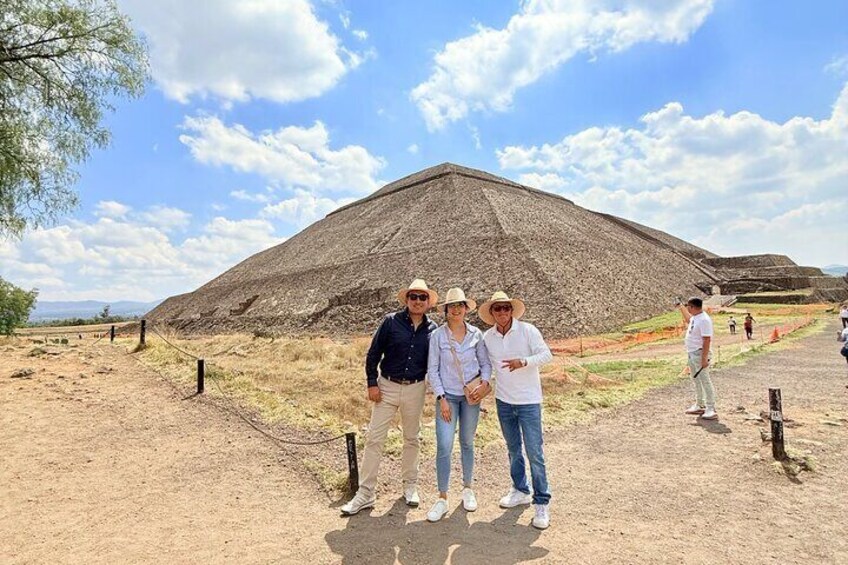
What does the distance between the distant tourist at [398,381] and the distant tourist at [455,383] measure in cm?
18

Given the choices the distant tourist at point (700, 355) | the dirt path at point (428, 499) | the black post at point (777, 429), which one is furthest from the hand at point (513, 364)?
the distant tourist at point (700, 355)

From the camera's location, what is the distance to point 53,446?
695 cm

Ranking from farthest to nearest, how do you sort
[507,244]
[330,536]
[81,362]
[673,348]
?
[507,244]
[673,348]
[81,362]
[330,536]

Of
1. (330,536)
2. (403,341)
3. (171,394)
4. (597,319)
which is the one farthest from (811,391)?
(597,319)

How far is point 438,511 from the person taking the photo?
4.39 m

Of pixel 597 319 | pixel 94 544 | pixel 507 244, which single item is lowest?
pixel 94 544

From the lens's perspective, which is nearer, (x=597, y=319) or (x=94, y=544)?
(x=94, y=544)

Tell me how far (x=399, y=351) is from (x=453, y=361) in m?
0.58

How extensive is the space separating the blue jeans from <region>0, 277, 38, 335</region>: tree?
131 feet

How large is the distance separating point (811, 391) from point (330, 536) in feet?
33.1

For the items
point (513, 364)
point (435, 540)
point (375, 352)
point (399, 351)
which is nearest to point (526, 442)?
point (513, 364)

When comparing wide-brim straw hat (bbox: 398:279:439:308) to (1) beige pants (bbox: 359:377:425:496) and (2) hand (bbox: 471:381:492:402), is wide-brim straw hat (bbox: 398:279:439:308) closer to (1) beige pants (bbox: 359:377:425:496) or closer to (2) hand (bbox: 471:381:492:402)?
(1) beige pants (bbox: 359:377:425:496)

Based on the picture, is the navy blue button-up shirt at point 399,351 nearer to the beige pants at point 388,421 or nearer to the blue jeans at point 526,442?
the beige pants at point 388,421

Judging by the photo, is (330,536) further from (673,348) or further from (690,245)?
(690,245)
